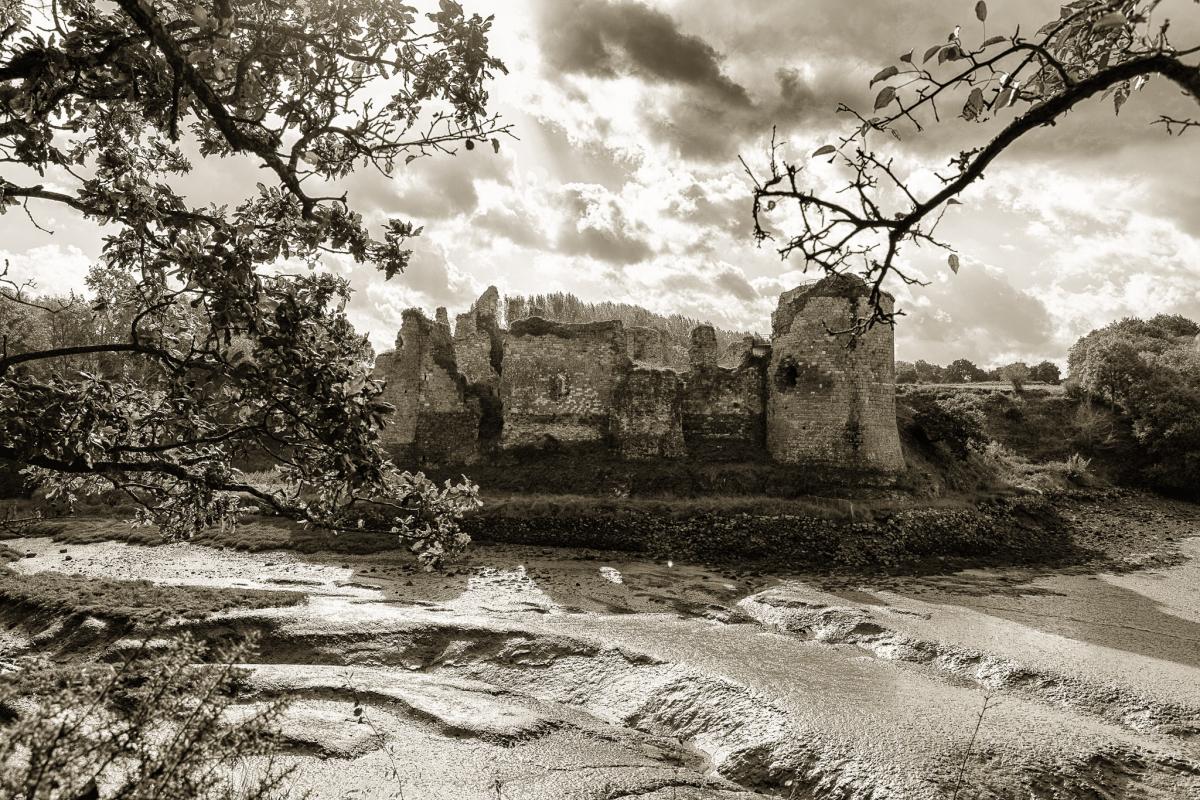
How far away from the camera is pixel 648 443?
21391mm

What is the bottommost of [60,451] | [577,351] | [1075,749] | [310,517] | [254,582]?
→ [254,582]

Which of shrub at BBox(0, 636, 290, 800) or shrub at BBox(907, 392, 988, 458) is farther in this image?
shrub at BBox(907, 392, 988, 458)

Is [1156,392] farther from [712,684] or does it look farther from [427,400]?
[712,684]

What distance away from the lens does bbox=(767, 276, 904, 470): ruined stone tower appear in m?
19.7

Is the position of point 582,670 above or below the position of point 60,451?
below

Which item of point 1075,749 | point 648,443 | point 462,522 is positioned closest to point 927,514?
point 648,443

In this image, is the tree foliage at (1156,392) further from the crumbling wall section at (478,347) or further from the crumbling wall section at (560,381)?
the crumbling wall section at (478,347)

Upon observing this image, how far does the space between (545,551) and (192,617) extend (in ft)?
32.9

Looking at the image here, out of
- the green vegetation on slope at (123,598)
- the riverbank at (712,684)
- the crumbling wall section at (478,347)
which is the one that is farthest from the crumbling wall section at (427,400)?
the green vegetation on slope at (123,598)

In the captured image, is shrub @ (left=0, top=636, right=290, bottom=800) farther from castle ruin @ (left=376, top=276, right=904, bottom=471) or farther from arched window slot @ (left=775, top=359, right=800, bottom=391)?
arched window slot @ (left=775, top=359, right=800, bottom=391)

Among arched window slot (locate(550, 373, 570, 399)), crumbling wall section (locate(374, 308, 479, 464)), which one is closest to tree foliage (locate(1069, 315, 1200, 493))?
arched window slot (locate(550, 373, 570, 399))

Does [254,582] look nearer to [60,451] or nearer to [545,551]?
[545,551]

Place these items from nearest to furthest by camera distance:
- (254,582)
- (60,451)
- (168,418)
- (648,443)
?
1. (60,451)
2. (168,418)
3. (254,582)
4. (648,443)

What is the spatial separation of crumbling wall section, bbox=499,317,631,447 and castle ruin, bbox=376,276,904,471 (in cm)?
3
